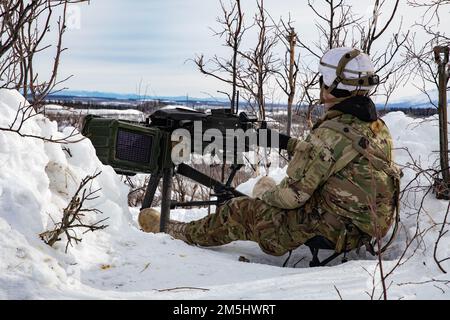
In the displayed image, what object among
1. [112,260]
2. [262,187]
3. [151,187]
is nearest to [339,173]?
[112,260]

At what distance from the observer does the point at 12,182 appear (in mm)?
2887

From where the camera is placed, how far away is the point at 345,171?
3.48m

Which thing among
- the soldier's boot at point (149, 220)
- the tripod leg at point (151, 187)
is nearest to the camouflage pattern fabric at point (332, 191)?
the tripod leg at point (151, 187)

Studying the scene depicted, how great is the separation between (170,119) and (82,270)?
1.63 meters

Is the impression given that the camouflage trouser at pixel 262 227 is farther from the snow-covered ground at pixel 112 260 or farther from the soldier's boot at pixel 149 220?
the soldier's boot at pixel 149 220

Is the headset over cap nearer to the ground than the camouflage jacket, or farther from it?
farther from it

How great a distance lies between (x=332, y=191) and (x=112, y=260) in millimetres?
1420

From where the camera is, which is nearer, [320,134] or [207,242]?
[320,134]

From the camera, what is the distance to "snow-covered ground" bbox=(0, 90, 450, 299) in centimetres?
257

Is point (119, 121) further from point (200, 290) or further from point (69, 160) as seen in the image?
point (200, 290)

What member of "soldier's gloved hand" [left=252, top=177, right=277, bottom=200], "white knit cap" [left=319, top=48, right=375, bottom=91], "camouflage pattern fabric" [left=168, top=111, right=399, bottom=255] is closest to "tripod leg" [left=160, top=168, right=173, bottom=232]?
"camouflage pattern fabric" [left=168, top=111, right=399, bottom=255]

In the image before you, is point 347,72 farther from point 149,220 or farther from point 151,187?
point 149,220

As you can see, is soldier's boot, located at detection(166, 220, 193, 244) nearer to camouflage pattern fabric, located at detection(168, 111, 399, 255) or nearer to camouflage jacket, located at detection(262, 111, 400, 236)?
camouflage pattern fabric, located at detection(168, 111, 399, 255)
